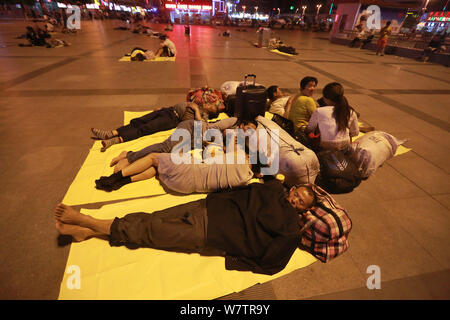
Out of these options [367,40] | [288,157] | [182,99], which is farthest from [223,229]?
[367,40]

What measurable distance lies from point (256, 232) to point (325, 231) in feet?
2.29

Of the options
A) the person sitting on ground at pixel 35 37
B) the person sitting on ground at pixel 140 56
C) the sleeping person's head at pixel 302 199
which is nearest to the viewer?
the sleeping person's head at pixel 302 199

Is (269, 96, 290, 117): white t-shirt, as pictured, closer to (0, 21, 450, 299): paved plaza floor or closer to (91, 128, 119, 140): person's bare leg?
(0, 21, 450, 299): paved plaza floor

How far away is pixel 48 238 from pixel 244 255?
6.51ft

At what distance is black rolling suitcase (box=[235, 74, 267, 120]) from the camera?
3.99m

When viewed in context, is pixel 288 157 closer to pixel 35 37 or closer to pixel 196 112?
pixel 196 112

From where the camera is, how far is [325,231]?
82.0 inches

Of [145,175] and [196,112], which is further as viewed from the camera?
[196,112]

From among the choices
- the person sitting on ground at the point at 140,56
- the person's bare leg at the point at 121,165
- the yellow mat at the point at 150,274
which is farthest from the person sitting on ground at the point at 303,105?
the person sitting on ground at the point at 140,56

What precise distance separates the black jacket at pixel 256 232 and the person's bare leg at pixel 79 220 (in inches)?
40.7

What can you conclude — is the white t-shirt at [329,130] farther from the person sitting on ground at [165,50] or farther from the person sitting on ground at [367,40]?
the person sitting on ground at [367,40]

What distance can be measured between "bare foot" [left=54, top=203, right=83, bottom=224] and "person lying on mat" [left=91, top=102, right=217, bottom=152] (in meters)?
1.75

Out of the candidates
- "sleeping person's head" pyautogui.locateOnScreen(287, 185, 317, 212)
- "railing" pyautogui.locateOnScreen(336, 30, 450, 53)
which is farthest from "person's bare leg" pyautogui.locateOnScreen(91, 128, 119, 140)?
"railing" pyautogui.locateOnScreen(336, 30, 450, 53)

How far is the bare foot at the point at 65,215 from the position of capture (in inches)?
78.2
